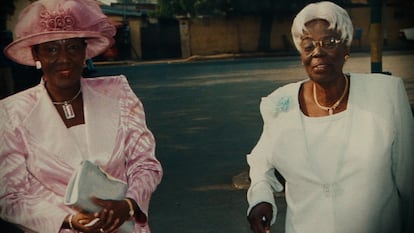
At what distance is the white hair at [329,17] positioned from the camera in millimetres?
1799

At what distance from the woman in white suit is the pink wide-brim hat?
1.66 feet

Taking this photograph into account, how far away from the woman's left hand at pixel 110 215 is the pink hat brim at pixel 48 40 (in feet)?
1.33

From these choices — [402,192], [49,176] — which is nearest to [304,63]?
[402,192]

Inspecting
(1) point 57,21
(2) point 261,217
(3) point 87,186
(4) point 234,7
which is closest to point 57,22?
(1) point 57,21

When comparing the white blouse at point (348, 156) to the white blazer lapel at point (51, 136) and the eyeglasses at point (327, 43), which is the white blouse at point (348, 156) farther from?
the white blazer lapel at point (51, 136)

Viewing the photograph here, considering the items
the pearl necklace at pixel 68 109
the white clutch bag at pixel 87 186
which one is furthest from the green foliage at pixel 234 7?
the white clutch bag at pixel 87 186

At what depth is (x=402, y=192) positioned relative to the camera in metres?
1.90

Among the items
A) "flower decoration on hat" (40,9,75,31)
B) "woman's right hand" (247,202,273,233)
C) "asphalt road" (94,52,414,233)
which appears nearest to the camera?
"flower decoration on hat" (40,9,75,31)

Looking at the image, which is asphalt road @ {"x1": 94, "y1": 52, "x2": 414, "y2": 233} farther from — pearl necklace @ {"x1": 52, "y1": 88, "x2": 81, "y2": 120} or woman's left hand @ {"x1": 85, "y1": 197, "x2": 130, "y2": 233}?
woman's left hand @ {"x1": 85, "y1": 197, "x2": 130, "y2": 233}

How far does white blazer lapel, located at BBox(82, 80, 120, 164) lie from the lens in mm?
1752

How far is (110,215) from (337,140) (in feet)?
1.97

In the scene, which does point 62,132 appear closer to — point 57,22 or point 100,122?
point 100,122

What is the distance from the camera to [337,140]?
71.4 inches

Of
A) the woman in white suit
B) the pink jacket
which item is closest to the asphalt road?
the woman in white suit
